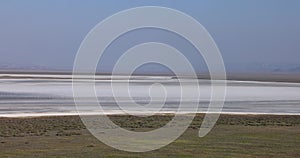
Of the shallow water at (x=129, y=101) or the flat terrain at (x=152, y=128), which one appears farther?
the shallow water at (x=129, y=101)

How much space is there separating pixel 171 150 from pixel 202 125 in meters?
11.5

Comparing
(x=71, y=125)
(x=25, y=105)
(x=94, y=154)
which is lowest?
(x=25, y=105)

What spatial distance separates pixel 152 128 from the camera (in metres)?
30.4

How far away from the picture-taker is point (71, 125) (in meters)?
31.0

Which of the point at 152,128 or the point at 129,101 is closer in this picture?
the point at 152,128

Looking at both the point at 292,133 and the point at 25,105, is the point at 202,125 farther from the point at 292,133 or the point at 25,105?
the point at 25,105

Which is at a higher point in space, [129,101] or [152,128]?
[152,128]

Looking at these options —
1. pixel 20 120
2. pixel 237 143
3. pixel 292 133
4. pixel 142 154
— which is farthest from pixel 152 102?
pixel 142 154

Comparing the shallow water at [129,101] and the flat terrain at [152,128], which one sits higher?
the flat terrain at [152,128]

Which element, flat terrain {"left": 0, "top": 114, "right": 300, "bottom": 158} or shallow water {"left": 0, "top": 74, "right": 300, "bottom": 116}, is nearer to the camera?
flat terrain {"left": 0, "top": 114, "right": 300, "bottom": 158}

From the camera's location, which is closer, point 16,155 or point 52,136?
point 16,155

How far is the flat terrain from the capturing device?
780 inches

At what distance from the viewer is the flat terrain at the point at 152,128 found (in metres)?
19.8

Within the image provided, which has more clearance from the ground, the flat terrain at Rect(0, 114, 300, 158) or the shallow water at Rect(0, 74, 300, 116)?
the flat terrain at Rect(0, 114, 300, 158)
